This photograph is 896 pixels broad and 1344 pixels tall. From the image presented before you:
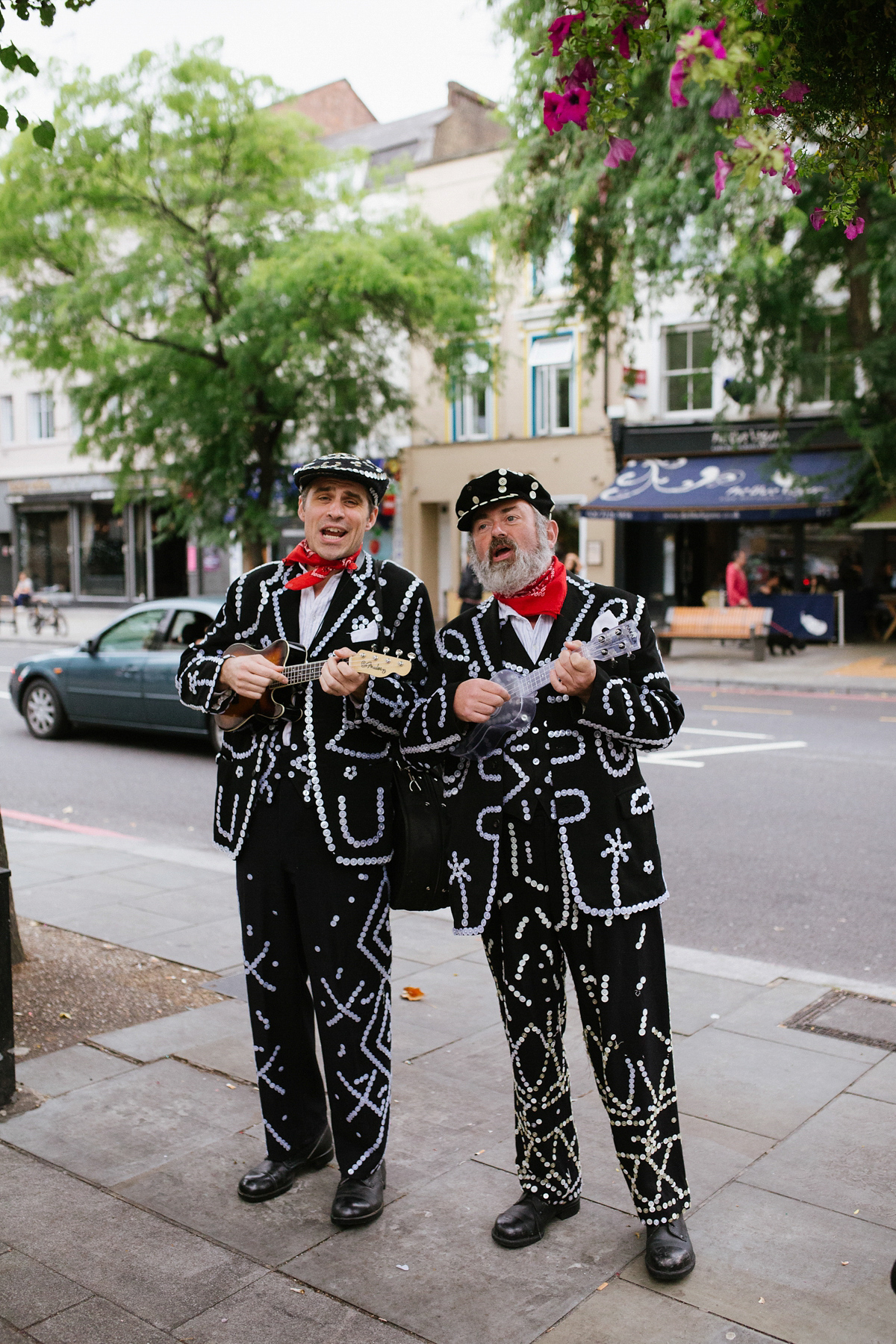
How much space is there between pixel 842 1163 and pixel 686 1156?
0.44 m

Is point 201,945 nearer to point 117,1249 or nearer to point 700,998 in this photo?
point 700,998

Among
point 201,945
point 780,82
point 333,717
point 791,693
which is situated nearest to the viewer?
point 780,82

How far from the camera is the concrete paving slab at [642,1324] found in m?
2.64

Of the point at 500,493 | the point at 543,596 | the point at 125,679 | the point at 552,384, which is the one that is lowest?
the point at 125,679

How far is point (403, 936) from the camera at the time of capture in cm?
577

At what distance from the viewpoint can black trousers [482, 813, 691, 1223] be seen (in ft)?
9.61

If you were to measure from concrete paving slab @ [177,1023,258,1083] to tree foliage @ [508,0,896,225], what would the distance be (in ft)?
10.2

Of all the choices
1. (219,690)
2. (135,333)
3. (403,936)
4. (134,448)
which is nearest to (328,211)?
(135,333)

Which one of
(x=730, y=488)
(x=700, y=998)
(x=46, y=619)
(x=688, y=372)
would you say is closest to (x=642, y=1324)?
(x=700, y=998)

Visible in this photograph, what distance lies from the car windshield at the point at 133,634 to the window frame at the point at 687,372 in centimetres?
1546

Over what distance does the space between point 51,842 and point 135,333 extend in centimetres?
1583

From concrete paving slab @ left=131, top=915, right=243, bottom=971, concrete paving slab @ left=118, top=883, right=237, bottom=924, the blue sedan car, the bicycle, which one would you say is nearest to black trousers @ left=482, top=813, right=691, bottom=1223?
concrete paving slab @ left=131, top=915, right=243, bottom=971

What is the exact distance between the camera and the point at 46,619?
27859 mm

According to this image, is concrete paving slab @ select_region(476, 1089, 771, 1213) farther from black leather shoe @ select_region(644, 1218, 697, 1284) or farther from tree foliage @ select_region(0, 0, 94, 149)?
tree foliage @ select_region(0, 0, 94, 149)
